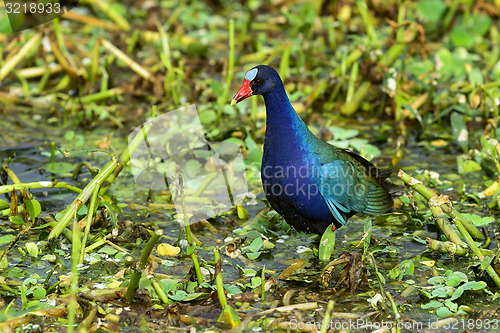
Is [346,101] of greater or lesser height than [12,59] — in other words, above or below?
below

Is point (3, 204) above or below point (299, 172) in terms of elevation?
below

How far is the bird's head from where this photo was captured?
3.54 meters

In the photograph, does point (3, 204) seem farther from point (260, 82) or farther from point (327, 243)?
point (327, 243)

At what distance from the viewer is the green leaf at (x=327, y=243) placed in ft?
11.0

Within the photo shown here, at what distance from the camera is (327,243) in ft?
11.0

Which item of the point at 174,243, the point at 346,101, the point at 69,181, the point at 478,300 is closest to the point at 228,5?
the point at 346,101

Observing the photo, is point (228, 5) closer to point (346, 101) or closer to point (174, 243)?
point (346, 101)

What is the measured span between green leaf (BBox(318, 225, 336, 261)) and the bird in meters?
0.16

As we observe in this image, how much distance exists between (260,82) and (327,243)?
36.6 inches

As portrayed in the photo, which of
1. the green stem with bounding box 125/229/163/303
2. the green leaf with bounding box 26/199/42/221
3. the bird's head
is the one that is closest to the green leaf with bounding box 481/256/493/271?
the bird's head

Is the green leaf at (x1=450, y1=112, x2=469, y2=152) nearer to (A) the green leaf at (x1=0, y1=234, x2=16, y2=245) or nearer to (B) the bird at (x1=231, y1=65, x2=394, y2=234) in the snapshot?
(B) the bird at (x1=231, y1=65, x2=394, y2=234)

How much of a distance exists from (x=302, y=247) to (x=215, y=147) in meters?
1.32

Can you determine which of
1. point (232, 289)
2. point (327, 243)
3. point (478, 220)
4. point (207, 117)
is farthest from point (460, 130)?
point (232, 289)

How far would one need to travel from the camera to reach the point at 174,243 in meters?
3.65
